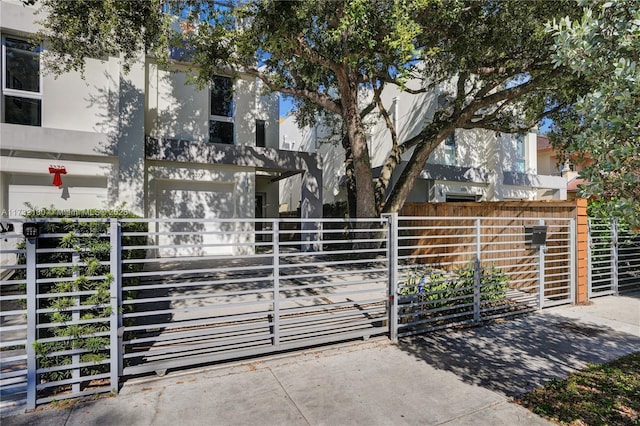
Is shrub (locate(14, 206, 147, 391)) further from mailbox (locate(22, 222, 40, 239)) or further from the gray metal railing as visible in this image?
the gray metal railing

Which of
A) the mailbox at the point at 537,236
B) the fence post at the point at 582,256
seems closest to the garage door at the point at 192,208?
the mailbox at the point at 537,236

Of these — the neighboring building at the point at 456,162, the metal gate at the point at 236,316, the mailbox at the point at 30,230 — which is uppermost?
the neighboring building at the point at 456,162

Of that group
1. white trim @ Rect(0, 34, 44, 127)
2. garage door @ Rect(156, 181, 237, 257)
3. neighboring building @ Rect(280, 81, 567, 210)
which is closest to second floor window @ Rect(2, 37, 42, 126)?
white trim @ Rect(0, 34, 44, 127)

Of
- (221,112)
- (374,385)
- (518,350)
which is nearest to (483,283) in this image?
(518,350)

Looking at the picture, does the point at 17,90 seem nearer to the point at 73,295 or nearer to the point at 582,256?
the point at 73,295

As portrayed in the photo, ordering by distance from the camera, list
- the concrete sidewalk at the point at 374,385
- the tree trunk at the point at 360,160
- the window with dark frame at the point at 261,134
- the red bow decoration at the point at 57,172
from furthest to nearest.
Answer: the window with dark frame at the point at 261,134
the tree trunk at the point at 360,160
the red bow decoration at the point at 57,172
the concrete sidewalk at the point at 374,385

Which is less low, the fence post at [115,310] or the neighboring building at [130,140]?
the neighboring building at [130,140]

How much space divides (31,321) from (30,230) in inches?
32.9

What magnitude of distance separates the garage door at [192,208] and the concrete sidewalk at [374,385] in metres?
7.40

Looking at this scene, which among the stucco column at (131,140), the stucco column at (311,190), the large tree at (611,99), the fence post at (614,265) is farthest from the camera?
the stucco column at (311,190)

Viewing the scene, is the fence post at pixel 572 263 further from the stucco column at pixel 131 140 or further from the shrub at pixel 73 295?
the stucco column at pixel 131 140

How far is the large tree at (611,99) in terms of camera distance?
7.62 ft

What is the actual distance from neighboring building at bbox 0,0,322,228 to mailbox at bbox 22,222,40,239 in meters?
6.61

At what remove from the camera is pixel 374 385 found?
3.52 meters
